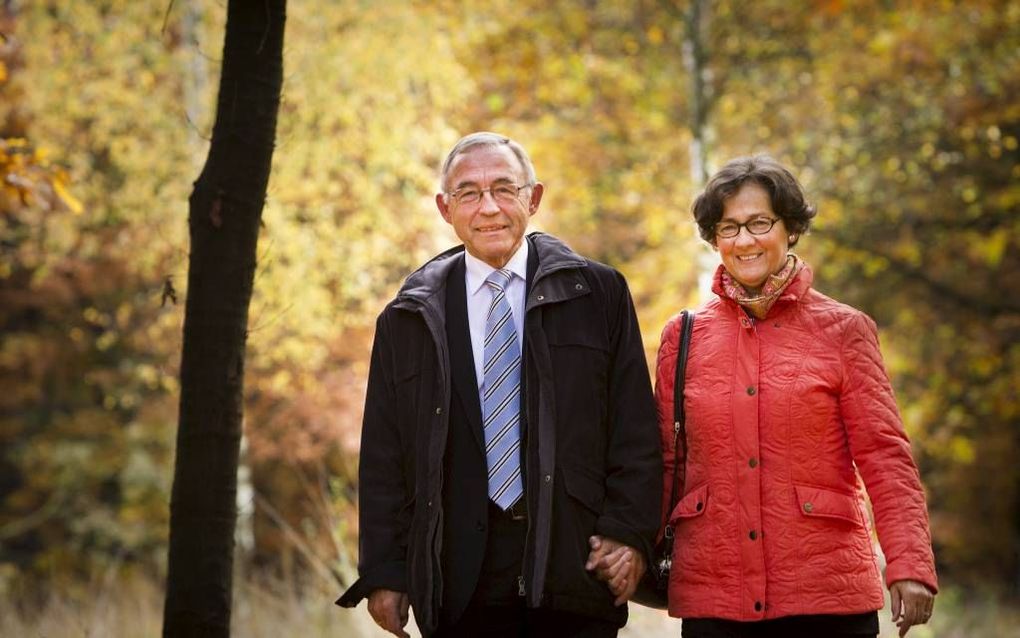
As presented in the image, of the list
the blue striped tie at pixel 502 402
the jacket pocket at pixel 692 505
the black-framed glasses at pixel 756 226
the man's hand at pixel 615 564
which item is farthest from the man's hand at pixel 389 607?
the black-framed glasses at pixel 756 226

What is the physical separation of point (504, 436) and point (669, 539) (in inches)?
23.0

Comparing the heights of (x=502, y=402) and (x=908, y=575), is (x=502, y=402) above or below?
above

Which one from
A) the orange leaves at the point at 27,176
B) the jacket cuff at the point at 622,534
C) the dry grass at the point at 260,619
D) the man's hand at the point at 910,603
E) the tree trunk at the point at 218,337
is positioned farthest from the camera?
the dry grass at the point at 260,619

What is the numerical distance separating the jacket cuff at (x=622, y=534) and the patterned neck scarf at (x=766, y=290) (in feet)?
2.39

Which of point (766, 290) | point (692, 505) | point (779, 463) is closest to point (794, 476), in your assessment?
point (779, 463)

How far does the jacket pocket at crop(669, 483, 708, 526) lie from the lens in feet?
11.2

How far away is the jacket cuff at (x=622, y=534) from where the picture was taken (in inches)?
131

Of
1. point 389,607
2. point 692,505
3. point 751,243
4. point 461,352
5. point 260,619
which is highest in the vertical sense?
point 751,243

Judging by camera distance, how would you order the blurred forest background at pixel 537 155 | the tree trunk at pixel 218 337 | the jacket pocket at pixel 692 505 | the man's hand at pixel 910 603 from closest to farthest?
the man's hand at pixel 910 603 → the jacket pocket at pixel 692 505 → the tree trunk at pixel 218 337 → the blurred forest background at pixel 537 155

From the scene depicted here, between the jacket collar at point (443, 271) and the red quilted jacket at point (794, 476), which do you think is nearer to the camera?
the red quilted jacket at point (794, 476)

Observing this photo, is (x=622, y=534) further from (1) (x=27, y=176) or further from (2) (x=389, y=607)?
(1) (x=27, y=176)

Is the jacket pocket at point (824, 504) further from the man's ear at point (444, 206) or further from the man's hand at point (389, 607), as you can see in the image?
the man's ear at point (444, 206)

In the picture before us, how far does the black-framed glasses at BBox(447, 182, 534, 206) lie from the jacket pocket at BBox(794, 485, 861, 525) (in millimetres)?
1139

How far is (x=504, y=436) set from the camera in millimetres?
3412
